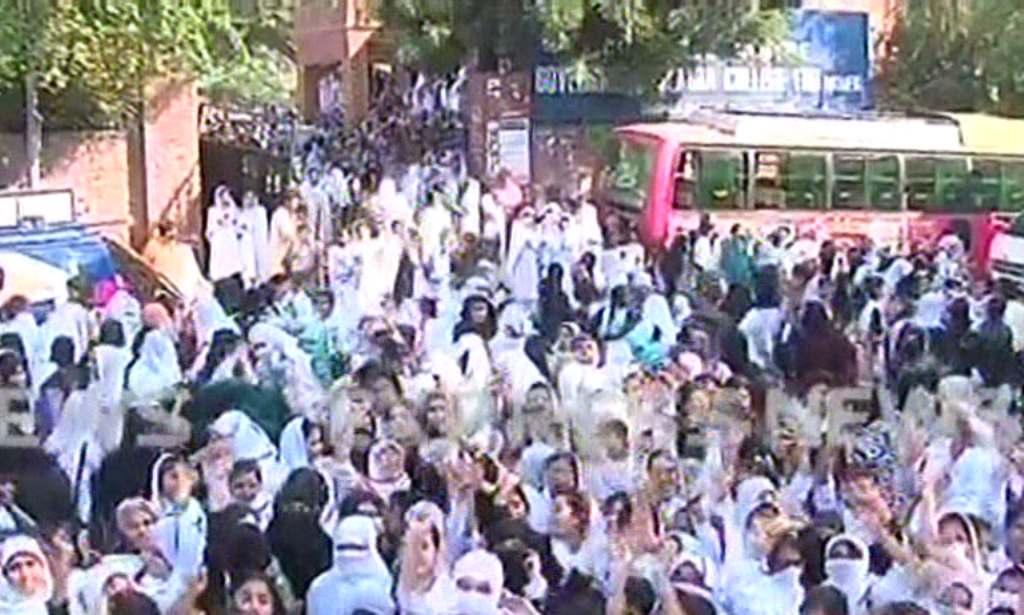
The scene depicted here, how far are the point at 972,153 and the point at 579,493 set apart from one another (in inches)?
427

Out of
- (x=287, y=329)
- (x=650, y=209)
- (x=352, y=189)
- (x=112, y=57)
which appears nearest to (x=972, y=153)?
(x=650, y=209)

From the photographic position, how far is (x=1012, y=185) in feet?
52.1

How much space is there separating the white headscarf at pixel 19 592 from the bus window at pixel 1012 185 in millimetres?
11898

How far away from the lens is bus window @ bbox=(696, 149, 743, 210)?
50.8ft

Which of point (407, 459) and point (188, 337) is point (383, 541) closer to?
point (407, 459)

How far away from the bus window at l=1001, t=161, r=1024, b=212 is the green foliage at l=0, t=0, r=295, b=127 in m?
6.75

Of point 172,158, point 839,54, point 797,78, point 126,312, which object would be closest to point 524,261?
point 126,312

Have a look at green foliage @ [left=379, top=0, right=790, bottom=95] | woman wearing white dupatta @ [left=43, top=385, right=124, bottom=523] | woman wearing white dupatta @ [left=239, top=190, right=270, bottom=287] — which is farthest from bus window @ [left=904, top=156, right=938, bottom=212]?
woman wearing white dupatta @ [left=43, top=385, right=124, bottom=523]

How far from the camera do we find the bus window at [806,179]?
1562 centimetres

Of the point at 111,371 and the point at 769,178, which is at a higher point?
the point at 769,178

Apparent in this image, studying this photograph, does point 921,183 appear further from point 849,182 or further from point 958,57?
point 958,57

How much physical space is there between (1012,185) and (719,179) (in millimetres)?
2586

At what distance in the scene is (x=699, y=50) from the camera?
1922cm

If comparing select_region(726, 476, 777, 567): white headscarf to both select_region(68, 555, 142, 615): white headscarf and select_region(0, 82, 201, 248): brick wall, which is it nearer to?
select_region(68, 555, 142, 615): white headscarf
